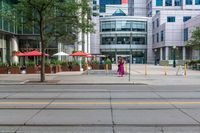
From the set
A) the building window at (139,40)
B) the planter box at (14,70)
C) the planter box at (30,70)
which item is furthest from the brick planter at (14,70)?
the building window at (139,40)

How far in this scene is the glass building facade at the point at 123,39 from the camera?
112 meters

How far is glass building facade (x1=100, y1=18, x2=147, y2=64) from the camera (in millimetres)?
112250

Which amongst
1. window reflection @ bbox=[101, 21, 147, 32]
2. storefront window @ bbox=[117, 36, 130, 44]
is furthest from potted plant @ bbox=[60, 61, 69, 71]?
window reflection @ bbox=[101, 21, 147, 32]

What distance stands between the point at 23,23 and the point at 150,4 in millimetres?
95189

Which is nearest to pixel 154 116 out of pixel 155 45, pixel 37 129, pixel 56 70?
pixel 37 129

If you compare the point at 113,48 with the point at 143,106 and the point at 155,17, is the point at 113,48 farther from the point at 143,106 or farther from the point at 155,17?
the point at 143,106

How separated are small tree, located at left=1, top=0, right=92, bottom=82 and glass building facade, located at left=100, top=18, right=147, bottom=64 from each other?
8389 centimetres

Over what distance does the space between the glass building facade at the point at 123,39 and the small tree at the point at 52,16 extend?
83.9 metres

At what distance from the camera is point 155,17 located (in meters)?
108

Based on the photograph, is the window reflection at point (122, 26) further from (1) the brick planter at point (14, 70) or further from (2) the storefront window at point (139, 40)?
(1) the brick planter at point (14, 70)

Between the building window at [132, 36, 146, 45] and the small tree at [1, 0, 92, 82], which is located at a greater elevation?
the building window at [132, 36, 146, 45]

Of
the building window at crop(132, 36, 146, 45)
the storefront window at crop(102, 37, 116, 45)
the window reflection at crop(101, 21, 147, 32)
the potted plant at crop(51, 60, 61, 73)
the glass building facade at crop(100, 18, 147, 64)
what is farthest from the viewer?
the storefront window at crop(102, 37, 116, 45)

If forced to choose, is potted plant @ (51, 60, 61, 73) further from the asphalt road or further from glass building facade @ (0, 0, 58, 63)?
the asphalt road

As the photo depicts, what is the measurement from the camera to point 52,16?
1065 inches
